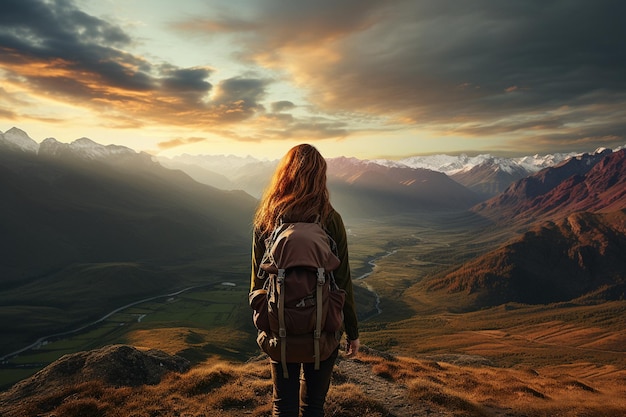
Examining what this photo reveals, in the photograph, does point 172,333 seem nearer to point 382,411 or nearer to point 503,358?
point 503,358

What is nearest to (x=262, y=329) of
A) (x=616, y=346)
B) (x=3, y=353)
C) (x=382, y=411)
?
(x=382, y=411)

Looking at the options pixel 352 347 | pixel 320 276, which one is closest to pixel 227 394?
pixel 352 347

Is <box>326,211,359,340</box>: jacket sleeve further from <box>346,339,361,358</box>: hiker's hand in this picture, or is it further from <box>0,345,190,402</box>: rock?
<box>0,345,190,402</box>: rock

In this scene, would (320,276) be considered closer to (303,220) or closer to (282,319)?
(282,319)

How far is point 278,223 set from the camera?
21.3ft

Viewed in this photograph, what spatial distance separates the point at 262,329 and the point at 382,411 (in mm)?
9633

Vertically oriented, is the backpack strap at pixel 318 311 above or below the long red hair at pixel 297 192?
below

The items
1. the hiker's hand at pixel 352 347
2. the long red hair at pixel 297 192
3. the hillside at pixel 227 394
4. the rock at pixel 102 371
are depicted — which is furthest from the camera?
the rock at pixel 102 371

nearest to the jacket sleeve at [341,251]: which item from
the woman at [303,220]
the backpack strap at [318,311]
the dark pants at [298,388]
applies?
the woman at [303,220]

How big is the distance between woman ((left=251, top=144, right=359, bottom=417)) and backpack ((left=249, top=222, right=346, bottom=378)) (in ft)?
1.03

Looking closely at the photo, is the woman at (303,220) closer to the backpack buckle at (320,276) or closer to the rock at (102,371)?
the backpack buckle at (320,276)

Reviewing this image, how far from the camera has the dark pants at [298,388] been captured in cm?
638

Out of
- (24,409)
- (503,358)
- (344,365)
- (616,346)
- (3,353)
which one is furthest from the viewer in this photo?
(616,346)

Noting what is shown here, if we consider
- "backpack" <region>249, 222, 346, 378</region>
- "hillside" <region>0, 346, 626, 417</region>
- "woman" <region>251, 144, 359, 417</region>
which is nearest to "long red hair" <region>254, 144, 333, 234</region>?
"woman" <region>251, 144, 359, 417</region>
